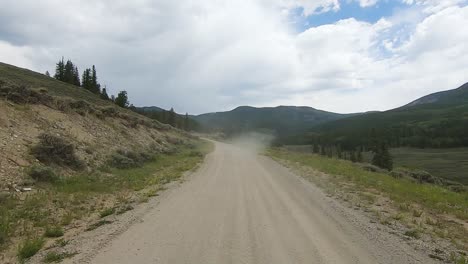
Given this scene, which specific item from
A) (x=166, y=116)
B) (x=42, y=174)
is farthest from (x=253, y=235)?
(x=166, y=116)

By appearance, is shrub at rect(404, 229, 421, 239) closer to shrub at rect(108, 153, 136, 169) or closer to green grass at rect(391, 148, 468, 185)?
shrub at rect(108, 153, 136, 169)

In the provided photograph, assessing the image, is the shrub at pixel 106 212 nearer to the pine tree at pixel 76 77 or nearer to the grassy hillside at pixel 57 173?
the grassy hillside at pixel 57 173

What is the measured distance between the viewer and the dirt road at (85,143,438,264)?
714cm

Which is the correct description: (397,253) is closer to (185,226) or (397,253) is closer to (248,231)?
(248,231)

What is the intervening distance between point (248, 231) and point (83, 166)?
39.6 feet

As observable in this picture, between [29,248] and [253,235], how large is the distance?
4930mm

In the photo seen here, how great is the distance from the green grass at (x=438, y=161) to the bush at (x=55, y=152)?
315 ft

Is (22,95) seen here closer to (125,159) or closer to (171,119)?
(125,159)

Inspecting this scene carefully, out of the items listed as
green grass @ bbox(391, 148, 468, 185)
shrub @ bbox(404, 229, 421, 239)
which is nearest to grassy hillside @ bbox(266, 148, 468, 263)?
Answer: shrub @ bbox(404, 229, 421, 239)

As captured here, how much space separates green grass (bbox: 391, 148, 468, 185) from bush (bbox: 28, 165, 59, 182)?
9832cm

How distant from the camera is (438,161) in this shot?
129 meters

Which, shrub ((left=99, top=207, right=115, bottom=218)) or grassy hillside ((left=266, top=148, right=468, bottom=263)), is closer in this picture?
grassy hillside ((left=266, top=148, right=468, bottom=263))

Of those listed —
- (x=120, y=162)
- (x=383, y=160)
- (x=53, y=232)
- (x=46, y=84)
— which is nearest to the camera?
(x=53, y=232)

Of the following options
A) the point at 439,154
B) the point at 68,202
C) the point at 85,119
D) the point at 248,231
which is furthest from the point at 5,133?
the point at 439,154
